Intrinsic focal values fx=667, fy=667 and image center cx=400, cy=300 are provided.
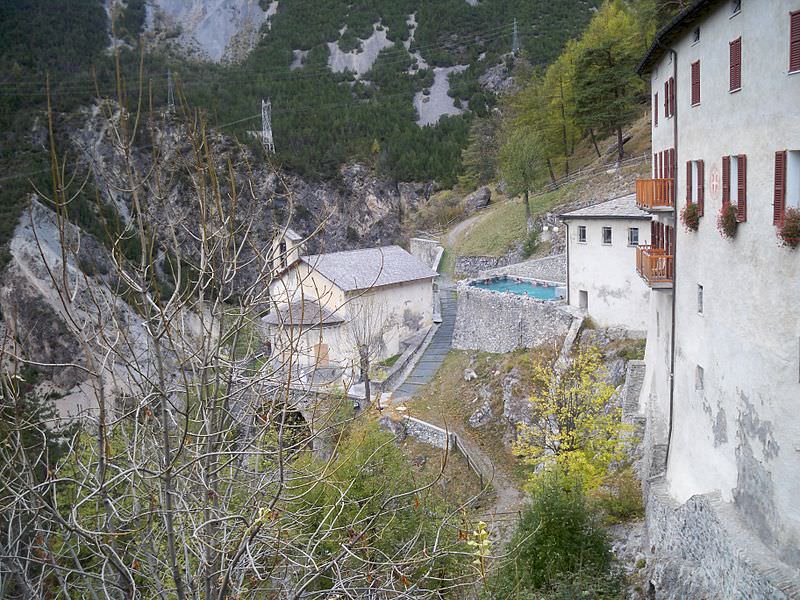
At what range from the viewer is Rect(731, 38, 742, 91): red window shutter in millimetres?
11664

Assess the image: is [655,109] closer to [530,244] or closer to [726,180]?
[726,180]

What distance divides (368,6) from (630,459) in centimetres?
11806

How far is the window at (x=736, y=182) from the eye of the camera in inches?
450

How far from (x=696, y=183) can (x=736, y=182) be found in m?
2.75

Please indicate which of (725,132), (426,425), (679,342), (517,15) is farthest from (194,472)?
(517,15)

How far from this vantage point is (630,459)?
20.3 meters

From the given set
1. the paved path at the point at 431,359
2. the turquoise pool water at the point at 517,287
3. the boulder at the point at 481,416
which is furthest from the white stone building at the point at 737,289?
the turquoise pool water at the point at 517,287

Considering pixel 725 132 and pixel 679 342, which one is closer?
pixel 725 132

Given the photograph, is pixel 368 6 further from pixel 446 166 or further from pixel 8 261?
pixel 8 261

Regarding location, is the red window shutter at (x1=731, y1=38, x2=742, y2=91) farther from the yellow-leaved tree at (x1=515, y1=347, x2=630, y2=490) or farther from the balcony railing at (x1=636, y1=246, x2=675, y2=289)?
the yellow-leaved tree at (x1=515, y1=347, x2=630, y2=490)

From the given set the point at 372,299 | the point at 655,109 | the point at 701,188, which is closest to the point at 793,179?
the point at 701,188

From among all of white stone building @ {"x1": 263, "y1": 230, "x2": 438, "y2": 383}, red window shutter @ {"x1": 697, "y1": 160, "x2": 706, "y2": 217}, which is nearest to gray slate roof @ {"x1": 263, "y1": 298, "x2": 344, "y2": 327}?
white stone building @ {"x1": 263, "y1": 230, "x2": 438, "y2": 383}

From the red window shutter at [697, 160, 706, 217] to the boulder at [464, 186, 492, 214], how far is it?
166ft

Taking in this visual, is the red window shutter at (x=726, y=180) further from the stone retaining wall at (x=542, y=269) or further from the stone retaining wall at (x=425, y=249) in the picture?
the stone retaining wall at (x=425, y=249)
